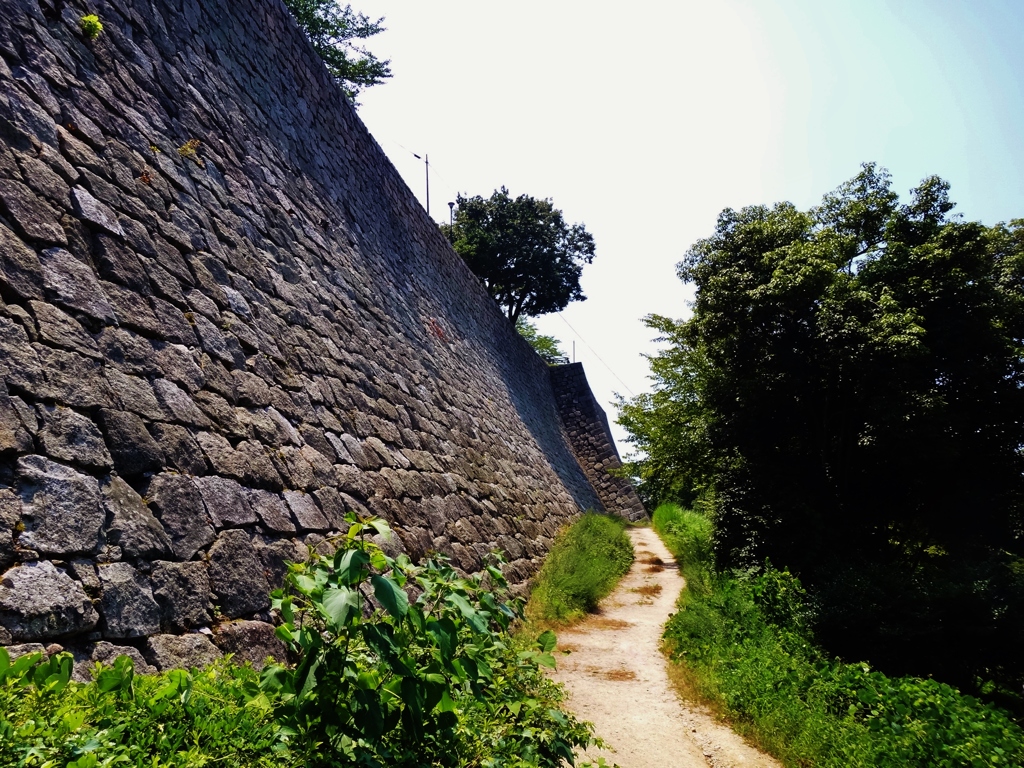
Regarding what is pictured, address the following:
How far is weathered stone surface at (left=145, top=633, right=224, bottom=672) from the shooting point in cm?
241

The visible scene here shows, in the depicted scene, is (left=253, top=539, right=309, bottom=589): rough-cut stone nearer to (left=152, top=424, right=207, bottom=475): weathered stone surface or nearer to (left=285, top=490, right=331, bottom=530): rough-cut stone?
(left=285, top=490, right=331, bottom=530): rough-cut stone

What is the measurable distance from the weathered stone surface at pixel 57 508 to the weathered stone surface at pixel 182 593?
0.35 metres

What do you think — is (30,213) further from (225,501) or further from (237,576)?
(237,576)

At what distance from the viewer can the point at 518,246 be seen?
86.1 feet

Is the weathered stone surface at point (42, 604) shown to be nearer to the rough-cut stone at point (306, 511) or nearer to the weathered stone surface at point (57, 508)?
the weathered stone surface at point (57, 508)

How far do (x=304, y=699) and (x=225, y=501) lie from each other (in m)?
1.79

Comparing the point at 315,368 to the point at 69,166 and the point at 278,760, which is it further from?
the point at 278,760

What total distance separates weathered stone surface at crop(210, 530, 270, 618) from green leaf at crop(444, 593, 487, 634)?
167 centimetres

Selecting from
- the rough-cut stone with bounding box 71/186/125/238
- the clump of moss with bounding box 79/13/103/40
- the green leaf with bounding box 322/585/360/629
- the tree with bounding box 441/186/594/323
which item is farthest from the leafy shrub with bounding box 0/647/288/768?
the tree with bounding box 441/186/594/323

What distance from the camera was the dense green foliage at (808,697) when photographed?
11.8 ft

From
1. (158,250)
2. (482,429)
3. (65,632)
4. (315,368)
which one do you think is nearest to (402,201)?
(482,429)

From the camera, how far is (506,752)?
2449 mm

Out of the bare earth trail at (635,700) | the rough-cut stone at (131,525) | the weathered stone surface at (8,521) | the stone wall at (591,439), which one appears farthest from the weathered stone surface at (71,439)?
the stone wall at (591,439)

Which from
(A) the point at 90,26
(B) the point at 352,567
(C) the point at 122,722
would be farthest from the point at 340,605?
(A) the point at 90,26
